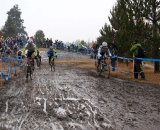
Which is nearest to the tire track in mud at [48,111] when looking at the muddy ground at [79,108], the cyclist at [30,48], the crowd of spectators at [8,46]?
the muddy ground at [79,108]

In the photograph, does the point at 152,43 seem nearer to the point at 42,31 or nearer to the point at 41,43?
the point at 41,43

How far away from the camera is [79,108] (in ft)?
32.1

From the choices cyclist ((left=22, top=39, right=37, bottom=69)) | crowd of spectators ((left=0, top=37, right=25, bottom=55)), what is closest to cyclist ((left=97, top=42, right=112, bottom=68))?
cyclist ((left=22, top=39, right=37, bottom=69))

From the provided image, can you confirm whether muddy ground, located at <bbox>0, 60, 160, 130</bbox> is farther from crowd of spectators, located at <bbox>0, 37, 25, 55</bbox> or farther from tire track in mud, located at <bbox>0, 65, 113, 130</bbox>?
crowd of spectators, located at <bbox>0, 37, 25, 55</bbox>

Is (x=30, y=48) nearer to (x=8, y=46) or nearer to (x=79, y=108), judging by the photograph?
(x=79, y=108)

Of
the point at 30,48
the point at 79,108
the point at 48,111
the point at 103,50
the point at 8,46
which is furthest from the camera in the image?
the point at 8,46

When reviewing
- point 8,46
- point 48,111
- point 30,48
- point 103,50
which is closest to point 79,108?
point 48,111

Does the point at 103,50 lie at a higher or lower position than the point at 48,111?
higher

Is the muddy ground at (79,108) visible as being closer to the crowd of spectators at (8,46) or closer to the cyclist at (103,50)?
the cyclist at (103,50)

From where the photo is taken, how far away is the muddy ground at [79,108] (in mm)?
8039

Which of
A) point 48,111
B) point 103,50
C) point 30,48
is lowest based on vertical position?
point 48,111

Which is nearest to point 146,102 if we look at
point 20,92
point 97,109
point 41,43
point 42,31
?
point 97,109

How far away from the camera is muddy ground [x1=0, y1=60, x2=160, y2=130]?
8.04 metres

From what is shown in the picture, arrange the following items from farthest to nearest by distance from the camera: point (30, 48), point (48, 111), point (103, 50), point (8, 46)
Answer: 1. point (8, 46)
2. point (103, 50)
3. point (30, 48)
4. point (48, 111)
